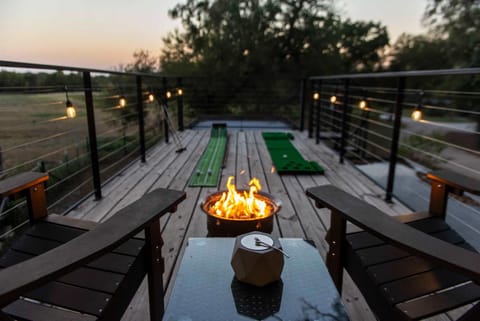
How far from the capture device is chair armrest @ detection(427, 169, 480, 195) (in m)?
1.22

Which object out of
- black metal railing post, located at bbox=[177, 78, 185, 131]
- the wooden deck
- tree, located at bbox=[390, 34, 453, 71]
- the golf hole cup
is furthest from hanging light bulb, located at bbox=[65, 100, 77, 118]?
tree, located at bbox=[390, 34, 453, 71]

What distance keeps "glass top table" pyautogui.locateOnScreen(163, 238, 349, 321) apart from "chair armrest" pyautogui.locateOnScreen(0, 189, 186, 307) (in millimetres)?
229

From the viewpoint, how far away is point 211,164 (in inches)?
142

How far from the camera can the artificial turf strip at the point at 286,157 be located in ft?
10.9

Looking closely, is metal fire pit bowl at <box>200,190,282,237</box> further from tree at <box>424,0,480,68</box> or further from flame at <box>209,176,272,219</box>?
tree at <box>424,0,480,68</box>

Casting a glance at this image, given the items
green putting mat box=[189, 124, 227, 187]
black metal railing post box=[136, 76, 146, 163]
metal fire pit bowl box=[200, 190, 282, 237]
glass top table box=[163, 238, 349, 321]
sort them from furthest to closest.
Result: black metal railing post box=[136, 76, 146, 163]
green putting mat box=[189, 124, 227, 187]
metal fire pit bowl box=[200, 190, 282, 237]
glass top table box=[163, 238, 349, 321]

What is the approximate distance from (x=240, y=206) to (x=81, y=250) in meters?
1.03

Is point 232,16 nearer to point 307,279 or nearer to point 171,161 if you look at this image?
point 171,161

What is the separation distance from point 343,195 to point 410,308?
0.44 m

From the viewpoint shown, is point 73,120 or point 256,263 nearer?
point 256,263

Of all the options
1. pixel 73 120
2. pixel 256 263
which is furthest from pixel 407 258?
pixel 73 120

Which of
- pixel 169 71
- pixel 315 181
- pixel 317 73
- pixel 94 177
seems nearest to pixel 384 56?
pixel 317 73

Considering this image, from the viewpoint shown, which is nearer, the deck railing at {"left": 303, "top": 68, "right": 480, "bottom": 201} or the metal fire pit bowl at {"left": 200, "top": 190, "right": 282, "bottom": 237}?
the metal fire pit bowl at {"left": 200, "top": 190, "right": 282, "bottom": 237}

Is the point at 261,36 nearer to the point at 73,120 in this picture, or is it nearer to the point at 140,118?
the point at 73,120
